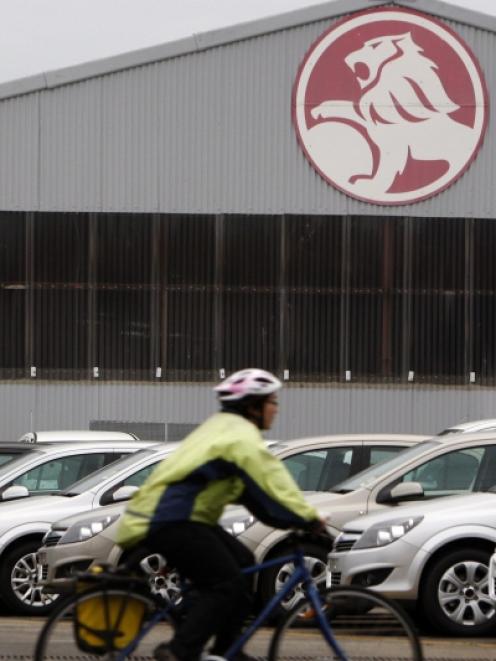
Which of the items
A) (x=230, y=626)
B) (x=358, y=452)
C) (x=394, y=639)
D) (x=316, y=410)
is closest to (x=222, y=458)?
(x=230, y=626)

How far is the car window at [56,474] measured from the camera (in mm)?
16203

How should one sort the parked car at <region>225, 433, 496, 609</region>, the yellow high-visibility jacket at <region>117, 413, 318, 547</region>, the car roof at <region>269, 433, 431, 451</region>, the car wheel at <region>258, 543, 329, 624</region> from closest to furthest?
the yellow high-visibility jacket at <region>117, 413, 318, 547</region>
the car wheel at <region>258, 543, 329, 624</region>
the parked car at <region>225, 433, 496, 609</region>
the car roof at <region>269, 433, 431, 451</region>

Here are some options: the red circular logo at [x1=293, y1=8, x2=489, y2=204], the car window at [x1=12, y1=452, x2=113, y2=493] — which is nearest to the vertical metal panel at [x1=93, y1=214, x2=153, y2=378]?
the red circular logo at [x1=293, y1=8, x2=489, y2=204]

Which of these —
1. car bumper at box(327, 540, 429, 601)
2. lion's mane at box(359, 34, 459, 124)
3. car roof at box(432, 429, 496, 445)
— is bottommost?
car bumper at box(327, 540, 429, 601)

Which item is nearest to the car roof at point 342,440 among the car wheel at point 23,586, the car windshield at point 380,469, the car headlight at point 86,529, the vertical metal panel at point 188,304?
the car windshield at point 380,469

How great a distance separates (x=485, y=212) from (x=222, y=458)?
84.6ft

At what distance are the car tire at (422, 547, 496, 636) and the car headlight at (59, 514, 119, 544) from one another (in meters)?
3.19

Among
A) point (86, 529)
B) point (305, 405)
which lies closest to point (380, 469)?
point (86, 529)

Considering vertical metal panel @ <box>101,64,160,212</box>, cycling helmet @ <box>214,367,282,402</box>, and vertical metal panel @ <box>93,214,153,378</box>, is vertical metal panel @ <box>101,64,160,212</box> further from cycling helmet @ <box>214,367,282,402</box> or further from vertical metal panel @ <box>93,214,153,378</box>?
cycling helmet @ <box>214,367,282,402</box>

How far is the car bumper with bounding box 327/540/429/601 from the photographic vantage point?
37.5 ft

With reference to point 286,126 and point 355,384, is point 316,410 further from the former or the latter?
point 286,126

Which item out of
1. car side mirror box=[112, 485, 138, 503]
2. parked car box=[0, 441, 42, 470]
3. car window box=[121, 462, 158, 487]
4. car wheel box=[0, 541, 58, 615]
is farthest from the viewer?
parked car box=[0, 441, 42, 470]

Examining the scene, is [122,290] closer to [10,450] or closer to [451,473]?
[10,450]

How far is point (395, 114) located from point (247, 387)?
984 inches
